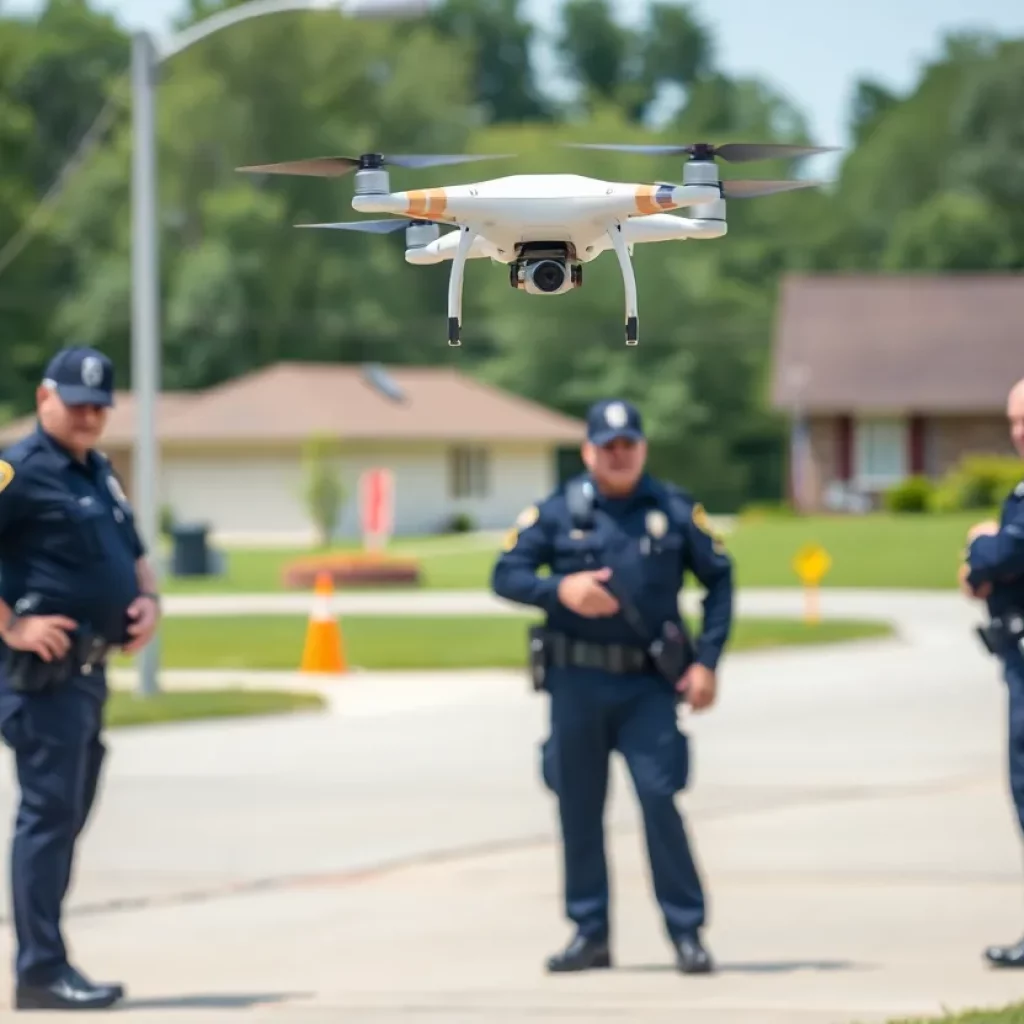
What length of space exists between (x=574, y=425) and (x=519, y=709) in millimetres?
53008

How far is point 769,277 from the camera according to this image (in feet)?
266

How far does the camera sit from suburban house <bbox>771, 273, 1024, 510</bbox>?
59.8 metres

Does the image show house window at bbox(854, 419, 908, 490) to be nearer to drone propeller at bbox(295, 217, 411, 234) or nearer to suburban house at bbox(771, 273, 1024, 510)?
suburban house at bbox(771, 273, 1024, 510)

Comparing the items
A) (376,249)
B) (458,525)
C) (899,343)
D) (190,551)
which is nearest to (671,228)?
(190,551)

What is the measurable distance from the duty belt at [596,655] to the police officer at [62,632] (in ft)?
4.39

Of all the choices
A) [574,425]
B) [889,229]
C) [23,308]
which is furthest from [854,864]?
[889,229]

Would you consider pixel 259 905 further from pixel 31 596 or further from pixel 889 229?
pixel 889 229

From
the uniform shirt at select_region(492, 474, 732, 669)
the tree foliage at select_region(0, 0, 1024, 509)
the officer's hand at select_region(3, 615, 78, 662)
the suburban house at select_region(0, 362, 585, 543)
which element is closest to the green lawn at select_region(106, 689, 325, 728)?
the uniform shirt at select_region(492, 474, 732, 669)

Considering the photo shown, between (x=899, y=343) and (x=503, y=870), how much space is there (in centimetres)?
5287

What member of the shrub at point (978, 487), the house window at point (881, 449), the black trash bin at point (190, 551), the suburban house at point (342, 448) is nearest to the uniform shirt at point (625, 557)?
the black trash bin at point (190, 551)

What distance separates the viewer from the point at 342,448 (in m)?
66.5

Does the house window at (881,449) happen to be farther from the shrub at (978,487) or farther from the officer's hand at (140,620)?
the officer's hand at (140,620)

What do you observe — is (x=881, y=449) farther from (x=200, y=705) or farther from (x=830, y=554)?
(x=200, y=705)

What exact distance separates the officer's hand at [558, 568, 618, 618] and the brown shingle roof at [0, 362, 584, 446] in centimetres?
5568
